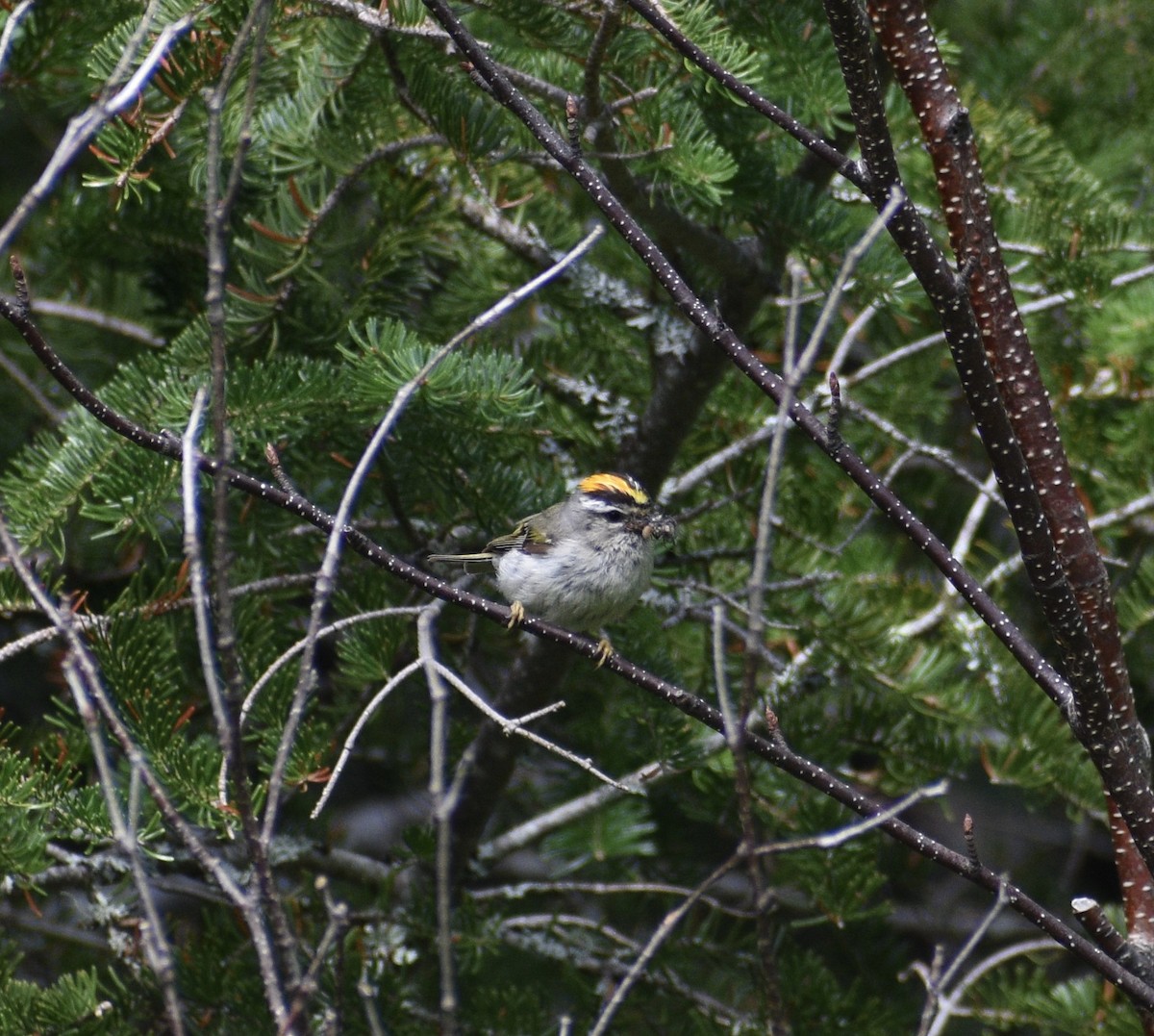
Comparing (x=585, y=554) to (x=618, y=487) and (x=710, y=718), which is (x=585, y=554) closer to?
(x=618, y=487)

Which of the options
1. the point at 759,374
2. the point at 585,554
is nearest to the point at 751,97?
the point at 759,374

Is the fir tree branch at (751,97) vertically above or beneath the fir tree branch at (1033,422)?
above

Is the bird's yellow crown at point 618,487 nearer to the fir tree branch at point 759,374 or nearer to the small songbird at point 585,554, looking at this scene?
the small songbird at point 585,554

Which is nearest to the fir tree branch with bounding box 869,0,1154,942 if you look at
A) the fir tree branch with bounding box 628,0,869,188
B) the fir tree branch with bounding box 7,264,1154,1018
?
the fir tree branch with bounding box 628,0,869,188

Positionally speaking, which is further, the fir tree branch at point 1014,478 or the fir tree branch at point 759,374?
the fir tree branch at point 759,374

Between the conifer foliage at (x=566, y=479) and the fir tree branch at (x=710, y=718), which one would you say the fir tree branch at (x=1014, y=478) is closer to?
the conifer foliage at (x=566, y=479)

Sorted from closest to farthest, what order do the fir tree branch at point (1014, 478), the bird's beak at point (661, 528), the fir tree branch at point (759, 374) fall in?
the fir tree branch at point (1014, 478) < the fir tree branch at point (759, 374) < the bird's beak at point (661, 528)

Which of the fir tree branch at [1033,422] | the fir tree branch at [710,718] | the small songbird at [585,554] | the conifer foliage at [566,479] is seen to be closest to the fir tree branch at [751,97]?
the conifer foliage at [566,479]

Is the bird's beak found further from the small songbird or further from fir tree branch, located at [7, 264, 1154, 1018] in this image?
fir tree branch, located at [7, 264, 1154, 1018]

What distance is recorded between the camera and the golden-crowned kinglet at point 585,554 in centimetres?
303

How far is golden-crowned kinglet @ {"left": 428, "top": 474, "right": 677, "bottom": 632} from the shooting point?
3027 mm

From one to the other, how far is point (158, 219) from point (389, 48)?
0.89 meters

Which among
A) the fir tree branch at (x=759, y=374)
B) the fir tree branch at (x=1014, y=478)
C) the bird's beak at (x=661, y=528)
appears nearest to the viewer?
the fir tree branch at (x=1014, y=478)

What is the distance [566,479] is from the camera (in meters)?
3.05
